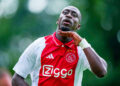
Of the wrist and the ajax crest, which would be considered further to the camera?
the ajax crest

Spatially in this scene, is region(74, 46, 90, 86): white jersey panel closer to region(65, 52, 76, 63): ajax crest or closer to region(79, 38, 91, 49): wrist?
region(65, 52, 76, 63): ajax crest

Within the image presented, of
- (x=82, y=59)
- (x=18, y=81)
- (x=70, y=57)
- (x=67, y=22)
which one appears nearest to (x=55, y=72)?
(x=70, y=57)

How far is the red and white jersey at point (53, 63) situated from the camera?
8258 millimetres

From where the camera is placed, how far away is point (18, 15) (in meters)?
38.6

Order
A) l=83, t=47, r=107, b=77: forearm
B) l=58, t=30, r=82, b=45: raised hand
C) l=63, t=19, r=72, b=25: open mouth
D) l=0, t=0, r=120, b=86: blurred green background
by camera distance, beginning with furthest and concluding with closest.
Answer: l=0, t=0, r=120, b=86: blurred green background → l=63, t=19, r=72, b=25: open mouth → l=58, t=30, r=82, b=45: raised hand → l=83, t=47, r=107, b=77: forearm

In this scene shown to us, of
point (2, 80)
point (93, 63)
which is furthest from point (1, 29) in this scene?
point (93, 63)

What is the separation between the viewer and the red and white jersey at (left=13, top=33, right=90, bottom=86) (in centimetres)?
826

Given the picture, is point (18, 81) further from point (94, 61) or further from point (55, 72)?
point (94, 61)

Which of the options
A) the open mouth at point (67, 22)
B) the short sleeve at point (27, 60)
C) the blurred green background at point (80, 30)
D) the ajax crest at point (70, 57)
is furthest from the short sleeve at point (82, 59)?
the blurred green background at point (80, 30)

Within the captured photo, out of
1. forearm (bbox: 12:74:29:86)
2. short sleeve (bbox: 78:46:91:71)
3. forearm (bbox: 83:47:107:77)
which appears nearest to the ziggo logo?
short sleeve (bbox: 78:46:91:71)

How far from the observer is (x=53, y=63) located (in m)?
8.30

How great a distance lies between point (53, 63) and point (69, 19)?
29.1 inches

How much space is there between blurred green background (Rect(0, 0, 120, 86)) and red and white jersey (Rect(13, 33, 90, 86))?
1605 cm

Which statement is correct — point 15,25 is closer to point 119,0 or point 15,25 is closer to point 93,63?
point 119,0
